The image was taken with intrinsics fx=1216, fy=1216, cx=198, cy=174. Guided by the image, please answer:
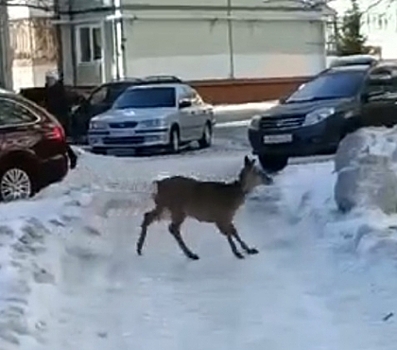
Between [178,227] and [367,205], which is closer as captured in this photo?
[178,227]

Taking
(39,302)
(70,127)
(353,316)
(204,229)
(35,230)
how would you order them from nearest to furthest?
1. (353,316)
2. (39,302)
3. (35,230)
4. (204,229)
5. (70,127)

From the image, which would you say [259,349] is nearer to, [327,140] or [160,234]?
[160,234]

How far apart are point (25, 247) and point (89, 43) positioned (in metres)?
34.8

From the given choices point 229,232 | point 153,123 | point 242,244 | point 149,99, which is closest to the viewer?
point 229,232

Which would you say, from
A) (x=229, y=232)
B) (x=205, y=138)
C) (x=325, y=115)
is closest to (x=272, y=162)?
(x=325, y=115)

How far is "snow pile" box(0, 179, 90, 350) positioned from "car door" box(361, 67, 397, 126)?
602 cm

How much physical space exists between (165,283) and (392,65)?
13.4m

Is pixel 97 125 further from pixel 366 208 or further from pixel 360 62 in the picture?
pixel 366 208

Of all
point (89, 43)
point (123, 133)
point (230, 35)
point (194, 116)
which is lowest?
point (123, 133)

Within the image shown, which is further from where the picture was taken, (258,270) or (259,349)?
(258,270)

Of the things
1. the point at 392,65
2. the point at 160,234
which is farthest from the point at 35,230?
the point at 392,65

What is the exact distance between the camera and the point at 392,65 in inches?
886

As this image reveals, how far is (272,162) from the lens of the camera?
67.4ft

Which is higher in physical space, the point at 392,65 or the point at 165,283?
the point at 392,65
